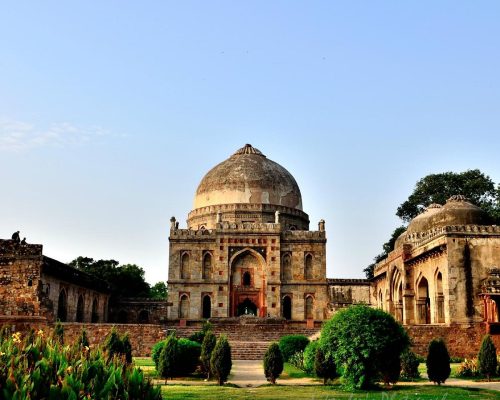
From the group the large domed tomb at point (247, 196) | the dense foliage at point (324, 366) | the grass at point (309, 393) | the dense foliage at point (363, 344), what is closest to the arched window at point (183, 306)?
the large domed tomb at point (247, 196)

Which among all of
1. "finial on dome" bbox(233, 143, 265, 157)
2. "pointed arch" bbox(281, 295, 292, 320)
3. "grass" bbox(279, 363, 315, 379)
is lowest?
"grass" bbox(279, 363, 315, 379)

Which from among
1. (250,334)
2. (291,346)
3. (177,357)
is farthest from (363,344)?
(250,334)

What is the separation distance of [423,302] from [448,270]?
5566mm

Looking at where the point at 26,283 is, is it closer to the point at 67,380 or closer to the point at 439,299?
the point at 439,299

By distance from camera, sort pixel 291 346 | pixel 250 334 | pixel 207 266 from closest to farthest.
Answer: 1. pixel 291 346
2. pixel 250 334
3. pixel 207 266

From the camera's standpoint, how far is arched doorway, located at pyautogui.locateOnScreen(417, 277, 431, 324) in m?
29.9

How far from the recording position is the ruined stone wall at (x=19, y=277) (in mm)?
25969

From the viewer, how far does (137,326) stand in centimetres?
2348

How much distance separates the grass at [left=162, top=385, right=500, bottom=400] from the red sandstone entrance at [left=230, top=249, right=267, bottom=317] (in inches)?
965

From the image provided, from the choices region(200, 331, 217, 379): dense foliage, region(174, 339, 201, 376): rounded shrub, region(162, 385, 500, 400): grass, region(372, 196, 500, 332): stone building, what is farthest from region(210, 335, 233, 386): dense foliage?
region(372, 196, 500, 332): stone building

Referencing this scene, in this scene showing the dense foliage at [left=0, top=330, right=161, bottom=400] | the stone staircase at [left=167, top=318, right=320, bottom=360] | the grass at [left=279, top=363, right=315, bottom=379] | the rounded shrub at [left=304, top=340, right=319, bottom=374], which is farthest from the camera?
the stone staircase at [left=167, top=318, right=320, bottom=360]

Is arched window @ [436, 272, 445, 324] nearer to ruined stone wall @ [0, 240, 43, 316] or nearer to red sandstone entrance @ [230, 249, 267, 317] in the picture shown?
red sandstone entrance @ [230, 249, 267, 317]

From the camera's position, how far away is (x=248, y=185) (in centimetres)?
4269

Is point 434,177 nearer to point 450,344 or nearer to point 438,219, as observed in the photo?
point 438,219
